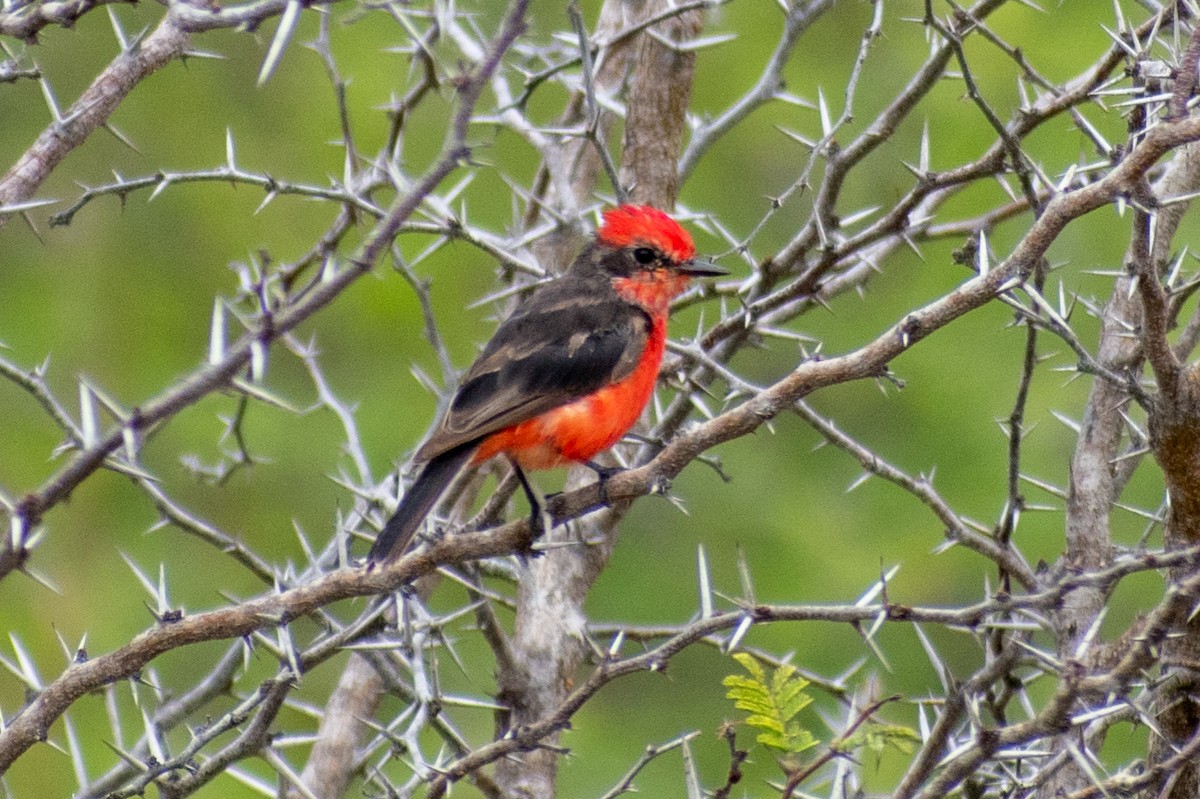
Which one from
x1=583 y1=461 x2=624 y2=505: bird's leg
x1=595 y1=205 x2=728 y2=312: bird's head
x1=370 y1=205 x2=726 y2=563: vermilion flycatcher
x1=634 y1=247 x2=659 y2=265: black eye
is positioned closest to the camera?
x1=583 y1=461 x2=624 y2=505: bird's leg

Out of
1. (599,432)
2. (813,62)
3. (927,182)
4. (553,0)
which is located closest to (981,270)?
(927,182)

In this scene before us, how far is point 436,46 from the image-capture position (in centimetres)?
535

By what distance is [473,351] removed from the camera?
26.7ft

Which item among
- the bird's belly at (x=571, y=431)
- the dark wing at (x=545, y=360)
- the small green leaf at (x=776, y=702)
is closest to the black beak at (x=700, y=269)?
the dark wing at (x=545, y=360)

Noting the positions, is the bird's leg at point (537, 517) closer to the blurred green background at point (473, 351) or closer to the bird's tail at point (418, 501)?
the bird's tail at point (418, 501)

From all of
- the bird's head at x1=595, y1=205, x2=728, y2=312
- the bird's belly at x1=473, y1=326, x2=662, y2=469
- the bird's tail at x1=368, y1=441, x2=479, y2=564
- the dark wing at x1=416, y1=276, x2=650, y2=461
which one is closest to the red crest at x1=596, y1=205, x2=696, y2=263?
the bird's head at x1=595, y1=205, x2=728, y2=312

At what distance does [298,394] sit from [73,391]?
130 cm

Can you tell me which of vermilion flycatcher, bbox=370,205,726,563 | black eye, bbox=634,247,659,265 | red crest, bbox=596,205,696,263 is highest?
red crest, bbox=596,205,696,263

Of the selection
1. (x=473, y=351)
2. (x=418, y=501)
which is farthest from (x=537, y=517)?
(x=473, y=351)

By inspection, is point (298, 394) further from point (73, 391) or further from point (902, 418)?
point (902, 418)

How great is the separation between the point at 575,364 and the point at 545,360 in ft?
0.32

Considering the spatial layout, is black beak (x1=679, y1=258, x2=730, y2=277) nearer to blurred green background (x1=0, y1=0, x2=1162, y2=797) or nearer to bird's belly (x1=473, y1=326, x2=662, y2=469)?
bird's belly (x1=473, y1=326, x2=662, y2=469)

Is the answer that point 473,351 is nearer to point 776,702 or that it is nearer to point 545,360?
point 545,360

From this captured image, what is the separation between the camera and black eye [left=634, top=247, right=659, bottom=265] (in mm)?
5488
